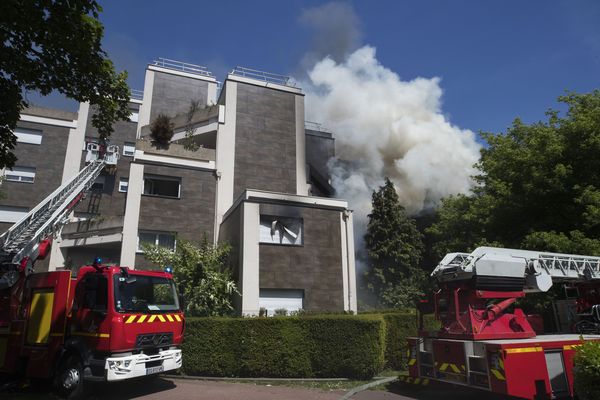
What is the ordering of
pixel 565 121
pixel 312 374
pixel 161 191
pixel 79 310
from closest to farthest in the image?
pixel 79 310, pixel 312 374, pixel 565 121, pixel 161 191

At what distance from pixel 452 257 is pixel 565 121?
10.8m

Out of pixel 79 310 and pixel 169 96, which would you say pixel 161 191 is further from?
pixel 79 310

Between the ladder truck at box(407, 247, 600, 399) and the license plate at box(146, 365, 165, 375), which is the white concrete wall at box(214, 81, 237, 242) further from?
the ladder truck at box(407, 247, 600, 399)

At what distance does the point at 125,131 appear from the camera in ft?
98.3

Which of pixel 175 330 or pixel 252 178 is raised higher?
pixel 252 178

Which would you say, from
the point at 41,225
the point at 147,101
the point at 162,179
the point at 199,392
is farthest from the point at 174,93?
the point at 199,392

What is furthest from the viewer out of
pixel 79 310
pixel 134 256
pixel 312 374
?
pixel 134 256

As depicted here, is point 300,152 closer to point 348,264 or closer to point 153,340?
point 348,264

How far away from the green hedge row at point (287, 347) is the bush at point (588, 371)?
5447 mm

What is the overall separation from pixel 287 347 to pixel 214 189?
39.0 feet

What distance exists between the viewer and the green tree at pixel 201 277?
49.8 feet

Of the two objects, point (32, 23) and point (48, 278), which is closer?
point (32, 23)

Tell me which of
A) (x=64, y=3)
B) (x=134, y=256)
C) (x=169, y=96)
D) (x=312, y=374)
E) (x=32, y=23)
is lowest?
(x=312, y=374)

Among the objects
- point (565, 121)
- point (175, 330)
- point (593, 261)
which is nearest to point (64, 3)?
point (175, 330)
